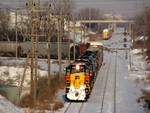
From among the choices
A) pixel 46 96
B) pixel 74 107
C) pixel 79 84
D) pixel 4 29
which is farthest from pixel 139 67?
pixel 4 29

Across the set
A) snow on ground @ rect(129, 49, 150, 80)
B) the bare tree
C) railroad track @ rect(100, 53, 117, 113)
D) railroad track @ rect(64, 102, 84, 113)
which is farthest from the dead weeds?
the bare tree

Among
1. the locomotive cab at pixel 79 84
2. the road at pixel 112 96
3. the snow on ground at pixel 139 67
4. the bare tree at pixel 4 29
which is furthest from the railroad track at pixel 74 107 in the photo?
the bare tree at pixel 4 29

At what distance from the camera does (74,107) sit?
2191 cm

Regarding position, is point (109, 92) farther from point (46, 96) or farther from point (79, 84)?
point (46, 96)

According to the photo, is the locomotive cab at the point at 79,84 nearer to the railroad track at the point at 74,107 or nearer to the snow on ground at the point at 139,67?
the railroad track at the point at 74,107

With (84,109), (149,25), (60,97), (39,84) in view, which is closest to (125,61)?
(149,25)

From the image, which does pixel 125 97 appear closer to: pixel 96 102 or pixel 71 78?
pixel 96 102

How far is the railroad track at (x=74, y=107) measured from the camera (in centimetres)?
2080

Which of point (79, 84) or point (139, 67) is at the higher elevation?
point (79, 84)

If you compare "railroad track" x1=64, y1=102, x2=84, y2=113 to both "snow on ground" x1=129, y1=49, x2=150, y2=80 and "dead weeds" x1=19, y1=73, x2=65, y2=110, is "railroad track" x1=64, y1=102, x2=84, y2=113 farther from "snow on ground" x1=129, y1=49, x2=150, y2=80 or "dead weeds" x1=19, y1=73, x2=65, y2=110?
"snow on ground" x1=129, y1=49, x2=150, y2=80

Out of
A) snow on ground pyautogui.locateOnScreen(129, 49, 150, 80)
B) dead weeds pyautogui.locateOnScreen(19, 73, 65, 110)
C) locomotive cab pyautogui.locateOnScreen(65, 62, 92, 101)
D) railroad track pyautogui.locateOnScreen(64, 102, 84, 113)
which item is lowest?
snow on ground pyautogui.locateOnScreen(129, 49, 150, 80)

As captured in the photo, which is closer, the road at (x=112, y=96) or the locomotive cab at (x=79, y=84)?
the road at (x=112, y=96)

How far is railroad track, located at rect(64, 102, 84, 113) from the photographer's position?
20.8 m

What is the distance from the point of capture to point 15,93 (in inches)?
960
